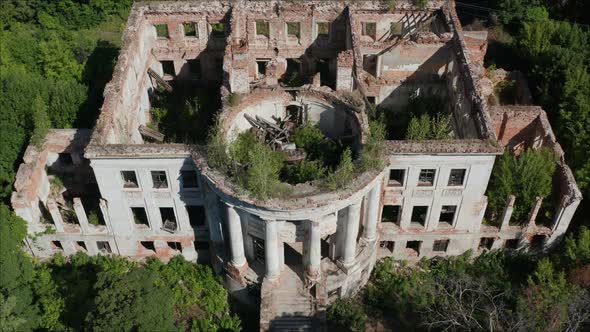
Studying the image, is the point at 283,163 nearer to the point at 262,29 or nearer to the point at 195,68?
the point at 262,29

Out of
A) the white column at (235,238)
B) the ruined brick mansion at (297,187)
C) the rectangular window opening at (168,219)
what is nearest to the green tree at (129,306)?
the white column at (235,238)

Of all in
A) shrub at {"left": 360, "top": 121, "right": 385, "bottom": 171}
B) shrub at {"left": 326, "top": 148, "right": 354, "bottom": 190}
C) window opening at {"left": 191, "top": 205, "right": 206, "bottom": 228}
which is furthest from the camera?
window opening at {"left": 191, "top": 205, "right": 206, "bottom": 228}

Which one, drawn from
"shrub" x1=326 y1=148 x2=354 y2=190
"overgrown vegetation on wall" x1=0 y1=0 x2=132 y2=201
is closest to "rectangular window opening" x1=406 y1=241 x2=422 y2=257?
"shrub" x1=326 y1=148 x2=354 y2=190

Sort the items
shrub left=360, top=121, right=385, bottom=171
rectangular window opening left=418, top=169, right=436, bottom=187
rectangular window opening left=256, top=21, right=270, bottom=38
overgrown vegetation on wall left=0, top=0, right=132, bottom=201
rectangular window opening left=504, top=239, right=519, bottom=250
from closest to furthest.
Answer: shrub left=360, top=121, right=385, bottom=171 → rectangular window opening left=418, top=169, right=436, bottom=187 → rectangular window opening left=504, top=239, right=519, bottom=250 → overgrown vegetation on wall left=0, top=0, right=132, bottom=201 → rectangular window opening left=256, top=21, right=270, bottom=38

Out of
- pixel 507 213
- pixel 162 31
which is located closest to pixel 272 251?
pixel 507 213

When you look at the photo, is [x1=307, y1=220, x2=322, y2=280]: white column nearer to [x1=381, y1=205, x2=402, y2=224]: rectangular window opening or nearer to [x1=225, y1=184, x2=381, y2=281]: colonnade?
[x1=225, y1=184, x2=381, y2=281]: colonnade

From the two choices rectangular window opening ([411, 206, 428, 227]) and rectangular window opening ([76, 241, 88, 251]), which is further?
rectangular window opening ([76, 241, 88, 251])

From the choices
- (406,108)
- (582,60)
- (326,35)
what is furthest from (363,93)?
(582,60)
